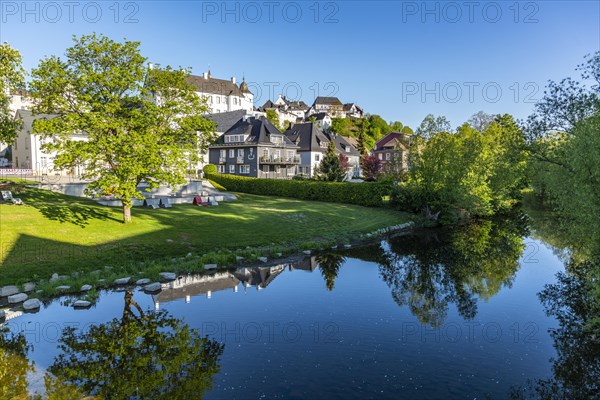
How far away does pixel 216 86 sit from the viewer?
10888 cm

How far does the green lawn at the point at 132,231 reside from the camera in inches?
708

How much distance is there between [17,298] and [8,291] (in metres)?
0.77

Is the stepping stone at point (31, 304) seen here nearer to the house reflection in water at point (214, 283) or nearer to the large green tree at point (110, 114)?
the house reflection in water at point (214, 283)

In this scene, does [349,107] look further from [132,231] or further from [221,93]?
[132,231]

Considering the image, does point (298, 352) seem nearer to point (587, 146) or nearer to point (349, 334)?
point (349, 334)

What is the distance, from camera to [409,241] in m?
29.9

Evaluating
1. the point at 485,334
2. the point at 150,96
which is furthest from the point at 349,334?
the point at 150,96

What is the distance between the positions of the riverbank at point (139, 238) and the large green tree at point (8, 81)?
4.55 metres

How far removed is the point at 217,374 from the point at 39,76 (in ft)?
61.3

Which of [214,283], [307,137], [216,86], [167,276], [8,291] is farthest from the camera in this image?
[216,86]

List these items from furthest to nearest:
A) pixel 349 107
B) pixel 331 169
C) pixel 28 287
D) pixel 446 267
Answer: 1. pixel 349 107
2. pixel 331 169
3. pixel 446 267
4. pixel 28 287

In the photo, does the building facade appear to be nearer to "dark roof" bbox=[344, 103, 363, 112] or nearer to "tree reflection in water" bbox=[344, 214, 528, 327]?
"tree reflection in water" bbox=[344, 214, 528, 327]

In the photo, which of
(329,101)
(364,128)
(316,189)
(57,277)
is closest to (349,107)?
(329,101)

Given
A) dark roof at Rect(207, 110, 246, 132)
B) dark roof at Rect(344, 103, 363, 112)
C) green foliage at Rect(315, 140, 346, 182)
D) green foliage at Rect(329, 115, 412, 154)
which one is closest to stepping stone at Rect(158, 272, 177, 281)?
green foliage at Rect(315, 140, 346, 182)
